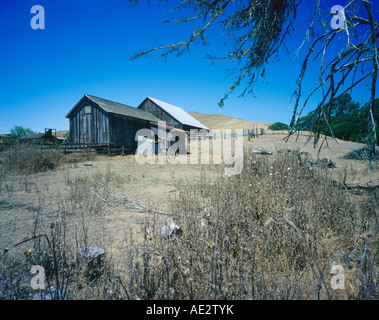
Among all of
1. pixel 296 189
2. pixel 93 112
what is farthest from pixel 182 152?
pixel 296 189

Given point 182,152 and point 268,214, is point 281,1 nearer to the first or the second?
point 268,214

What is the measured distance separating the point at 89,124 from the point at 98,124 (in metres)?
1.04

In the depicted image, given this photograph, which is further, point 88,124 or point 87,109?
point 88,124

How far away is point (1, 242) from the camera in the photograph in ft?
9.70

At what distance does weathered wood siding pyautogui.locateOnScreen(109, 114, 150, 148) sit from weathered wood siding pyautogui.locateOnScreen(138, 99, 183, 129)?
334 inches

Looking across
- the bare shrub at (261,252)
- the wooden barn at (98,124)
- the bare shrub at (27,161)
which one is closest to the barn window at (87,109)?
the wooden barn at (98,124)

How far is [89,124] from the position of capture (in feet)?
59.5

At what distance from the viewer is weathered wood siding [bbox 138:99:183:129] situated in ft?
A: 95.2

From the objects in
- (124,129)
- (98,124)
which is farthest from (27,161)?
(124,129)

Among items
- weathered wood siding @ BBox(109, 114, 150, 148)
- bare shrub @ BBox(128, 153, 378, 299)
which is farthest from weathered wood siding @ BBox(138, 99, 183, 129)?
bare shrub @ BBox(128, 153, 378, 299)

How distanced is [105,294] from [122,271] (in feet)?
2.49

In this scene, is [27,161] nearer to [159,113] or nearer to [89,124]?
[89,124]

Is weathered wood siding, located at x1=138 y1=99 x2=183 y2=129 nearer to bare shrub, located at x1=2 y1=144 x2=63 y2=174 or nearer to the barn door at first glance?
the barn door
